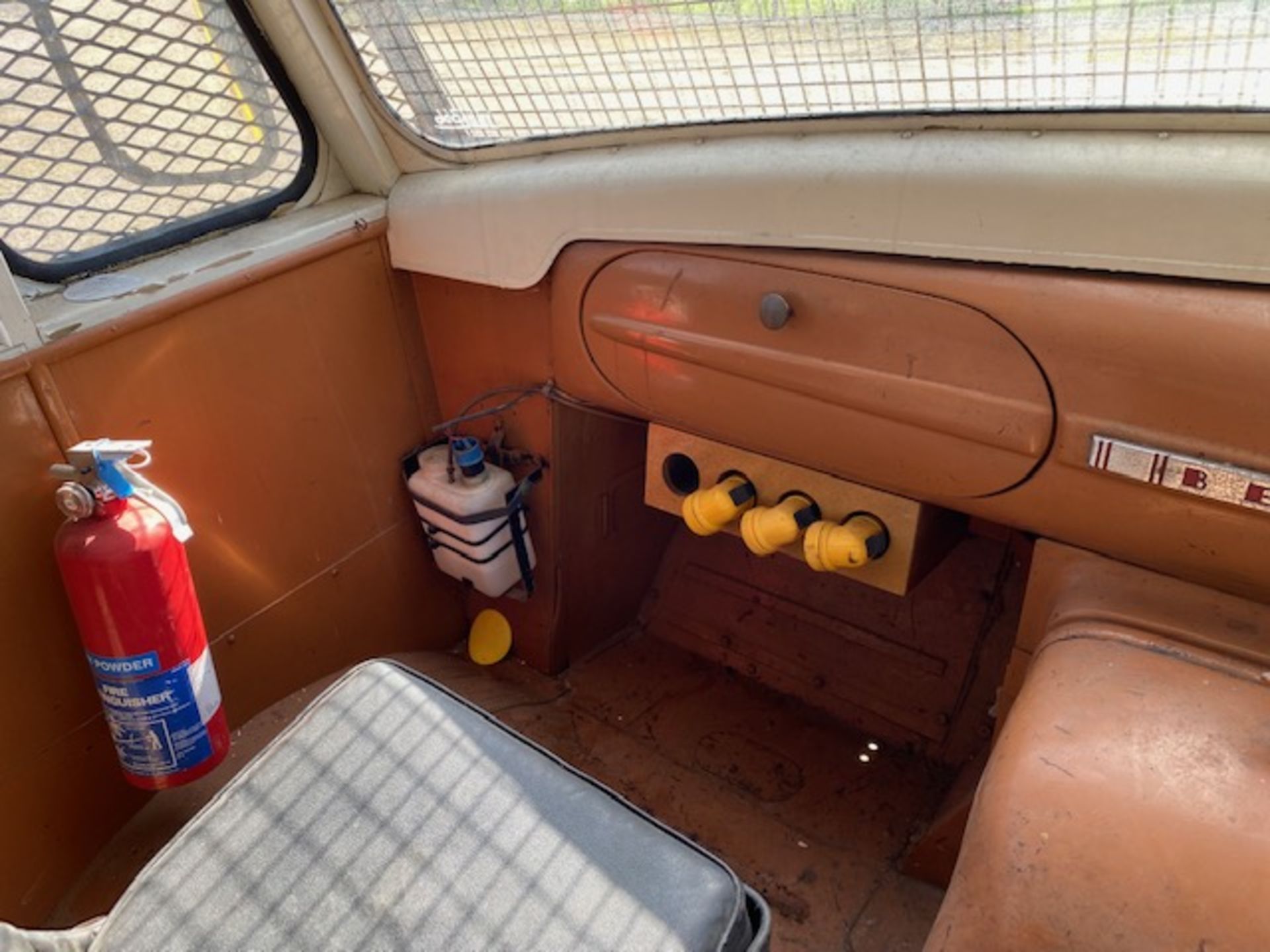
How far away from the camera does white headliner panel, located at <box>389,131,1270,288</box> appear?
108 centimetres

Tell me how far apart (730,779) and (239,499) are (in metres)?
1.14

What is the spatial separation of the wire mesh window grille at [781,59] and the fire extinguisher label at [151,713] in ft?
3.55

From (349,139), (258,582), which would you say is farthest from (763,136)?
(258,582)

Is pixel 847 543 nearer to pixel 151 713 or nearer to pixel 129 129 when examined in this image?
pixel 151 713

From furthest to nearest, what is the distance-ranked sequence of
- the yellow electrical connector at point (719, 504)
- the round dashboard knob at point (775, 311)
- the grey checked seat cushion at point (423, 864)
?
1. the yellow electrical connector at point (719, 504)
2. the round dashboard knob at point (775, 311)
3. the grey checked seat cushion at point (423, 864)

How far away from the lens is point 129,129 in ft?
5.34

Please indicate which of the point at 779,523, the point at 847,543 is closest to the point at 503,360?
the point at 779,523

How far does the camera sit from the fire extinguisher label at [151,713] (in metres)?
1.50

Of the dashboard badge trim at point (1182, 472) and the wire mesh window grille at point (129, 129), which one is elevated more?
the wire mesh window grille at point (129, 129)

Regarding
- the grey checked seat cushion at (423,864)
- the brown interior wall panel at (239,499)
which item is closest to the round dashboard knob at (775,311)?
the grey checked seat cushion at (423,864)

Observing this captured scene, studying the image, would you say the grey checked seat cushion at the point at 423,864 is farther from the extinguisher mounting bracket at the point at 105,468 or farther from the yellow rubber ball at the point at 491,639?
the yellow rubber ball at the point at 491,639

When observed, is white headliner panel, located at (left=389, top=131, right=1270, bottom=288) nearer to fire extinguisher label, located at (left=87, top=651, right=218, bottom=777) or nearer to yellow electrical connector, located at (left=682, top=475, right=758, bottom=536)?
yellow electrical connector, located at (left=682, top=475, right=758, bottom=536)

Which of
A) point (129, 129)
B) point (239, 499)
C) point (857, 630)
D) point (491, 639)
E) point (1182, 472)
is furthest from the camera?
point (491, 639)

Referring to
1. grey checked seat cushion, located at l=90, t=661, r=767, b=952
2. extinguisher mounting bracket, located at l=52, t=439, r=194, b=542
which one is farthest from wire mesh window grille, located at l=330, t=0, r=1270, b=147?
grey checked seat cushion, located at l=90, t=661, r=767, b=952
